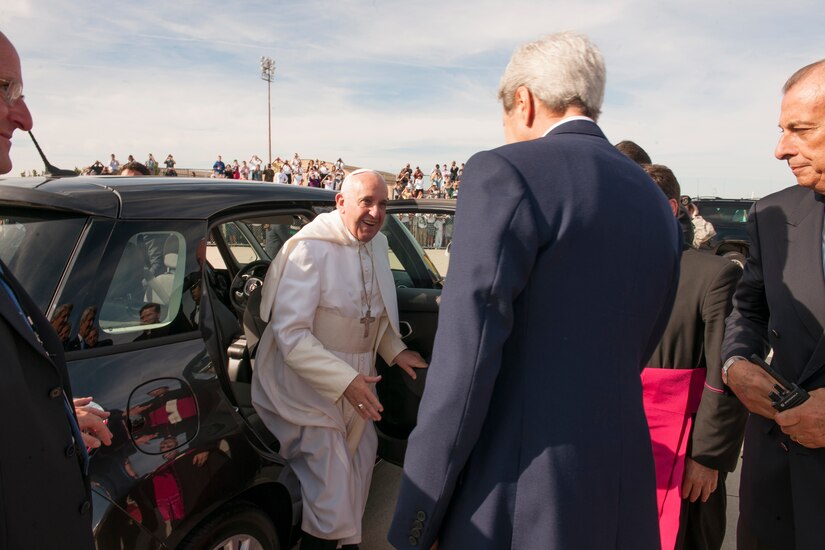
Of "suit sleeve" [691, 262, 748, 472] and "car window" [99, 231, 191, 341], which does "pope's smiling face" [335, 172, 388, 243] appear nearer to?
"car window" [99, 231, 191, 341]

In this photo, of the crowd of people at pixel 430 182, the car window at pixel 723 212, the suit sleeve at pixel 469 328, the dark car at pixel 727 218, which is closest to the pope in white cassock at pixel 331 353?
the suit sleeve at pixel 469 328

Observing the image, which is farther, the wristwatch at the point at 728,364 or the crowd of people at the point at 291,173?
the crowd of people at the point at 291,173

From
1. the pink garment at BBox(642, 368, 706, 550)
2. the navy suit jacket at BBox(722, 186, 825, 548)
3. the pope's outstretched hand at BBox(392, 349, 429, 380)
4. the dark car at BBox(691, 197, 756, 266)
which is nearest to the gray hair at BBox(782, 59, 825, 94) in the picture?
the navy suit jacket at BBox(722, 186, 825, 548)

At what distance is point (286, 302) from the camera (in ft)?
9.07

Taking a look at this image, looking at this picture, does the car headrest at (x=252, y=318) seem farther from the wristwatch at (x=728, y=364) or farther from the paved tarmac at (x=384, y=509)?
the wristwatch at (x=728, y=364)

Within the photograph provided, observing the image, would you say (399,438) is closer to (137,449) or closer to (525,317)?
(137,449)

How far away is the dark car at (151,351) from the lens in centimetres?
195

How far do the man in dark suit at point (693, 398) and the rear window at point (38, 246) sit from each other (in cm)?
225

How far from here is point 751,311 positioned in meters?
2.28

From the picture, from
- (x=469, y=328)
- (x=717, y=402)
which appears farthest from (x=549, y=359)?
(x=717, y=402)

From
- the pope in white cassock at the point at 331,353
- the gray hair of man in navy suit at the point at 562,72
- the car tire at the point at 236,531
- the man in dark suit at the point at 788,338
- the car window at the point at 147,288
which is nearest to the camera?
the gray hair of man in navy suit at the point at 562,72

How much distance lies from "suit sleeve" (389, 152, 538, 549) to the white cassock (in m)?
1.30

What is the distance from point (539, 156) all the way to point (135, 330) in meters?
1.60

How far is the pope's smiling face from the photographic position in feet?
9.71
